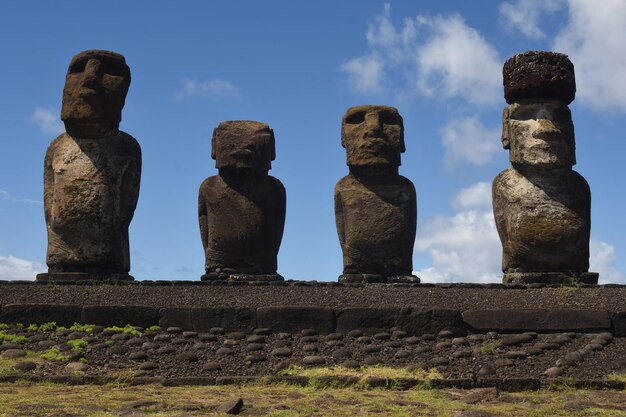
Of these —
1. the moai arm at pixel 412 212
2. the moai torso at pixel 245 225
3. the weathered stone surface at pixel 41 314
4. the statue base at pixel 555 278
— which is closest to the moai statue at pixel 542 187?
the statue base at pixel 555 278

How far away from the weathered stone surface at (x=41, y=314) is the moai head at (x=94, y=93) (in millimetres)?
3495

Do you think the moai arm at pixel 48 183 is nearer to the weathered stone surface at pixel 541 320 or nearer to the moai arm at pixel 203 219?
the moai arm at pixel 203 219

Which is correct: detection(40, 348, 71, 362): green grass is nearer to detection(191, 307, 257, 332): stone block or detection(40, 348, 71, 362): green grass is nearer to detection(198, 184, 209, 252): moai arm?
detection(191, 307, 257, 332): stone block

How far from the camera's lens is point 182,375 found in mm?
9234

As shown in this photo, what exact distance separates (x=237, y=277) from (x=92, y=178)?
2.60 meters

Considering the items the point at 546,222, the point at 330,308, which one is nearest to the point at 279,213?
the point at 330,308

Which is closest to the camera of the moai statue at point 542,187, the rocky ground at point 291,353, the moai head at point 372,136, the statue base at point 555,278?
the rocky ground at point 291,353

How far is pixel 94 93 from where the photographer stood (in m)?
13.9

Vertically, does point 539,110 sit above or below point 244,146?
above

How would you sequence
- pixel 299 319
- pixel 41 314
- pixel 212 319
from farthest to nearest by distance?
1. pixel 41 314
2. pixel 212 319
3. pixel 299 319

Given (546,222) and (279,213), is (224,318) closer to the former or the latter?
(279,213)

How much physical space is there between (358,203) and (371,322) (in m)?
3.98

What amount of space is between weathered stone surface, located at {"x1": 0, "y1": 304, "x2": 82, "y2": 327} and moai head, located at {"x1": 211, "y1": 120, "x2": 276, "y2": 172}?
13.4 feet

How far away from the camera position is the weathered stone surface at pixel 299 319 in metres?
11.0
